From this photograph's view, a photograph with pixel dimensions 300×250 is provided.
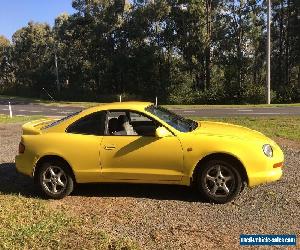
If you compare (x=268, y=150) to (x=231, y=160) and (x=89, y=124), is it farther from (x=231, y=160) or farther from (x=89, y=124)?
(x=89, y=124)

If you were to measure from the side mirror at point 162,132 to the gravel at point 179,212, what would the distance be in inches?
40.0

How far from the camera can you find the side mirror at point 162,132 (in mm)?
6629

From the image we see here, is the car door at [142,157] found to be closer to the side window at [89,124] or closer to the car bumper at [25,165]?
the side window at [89,124]

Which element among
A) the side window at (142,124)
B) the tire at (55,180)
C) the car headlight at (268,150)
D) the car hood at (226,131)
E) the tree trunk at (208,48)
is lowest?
the tire at (55,180)

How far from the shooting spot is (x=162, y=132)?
6.67 m

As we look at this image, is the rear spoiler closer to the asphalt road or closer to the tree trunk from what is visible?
the asphalt road

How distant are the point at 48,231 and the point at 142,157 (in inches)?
73.9

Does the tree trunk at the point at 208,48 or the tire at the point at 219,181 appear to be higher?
the tree trunk at the point at 208,48

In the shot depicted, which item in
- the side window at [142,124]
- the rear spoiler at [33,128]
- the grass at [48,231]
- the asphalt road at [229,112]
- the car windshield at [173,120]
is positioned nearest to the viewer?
the grass at [48,231]

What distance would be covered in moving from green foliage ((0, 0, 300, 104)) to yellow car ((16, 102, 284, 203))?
1317 inches

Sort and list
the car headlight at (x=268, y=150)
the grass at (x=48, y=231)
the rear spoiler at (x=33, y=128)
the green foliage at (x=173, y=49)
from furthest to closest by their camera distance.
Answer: the green foliage at (x=173, y=49)
the rear spoiler at (x=33, y=128)
the car headlight at (x=268, y=150)
the grass at (x=48, y=231)

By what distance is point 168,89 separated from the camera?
44.8m

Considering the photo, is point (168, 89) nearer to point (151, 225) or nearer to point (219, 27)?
point (219, 27)

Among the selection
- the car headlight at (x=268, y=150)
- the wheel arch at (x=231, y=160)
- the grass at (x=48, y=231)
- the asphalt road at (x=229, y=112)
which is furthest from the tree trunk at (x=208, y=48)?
the grass at (x=48, y=231)
